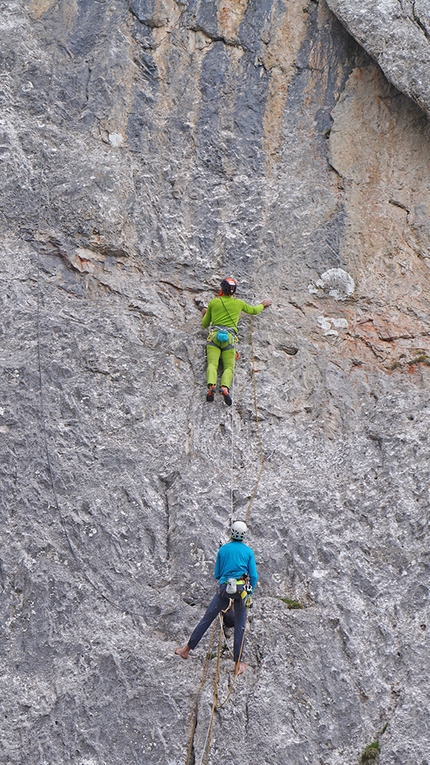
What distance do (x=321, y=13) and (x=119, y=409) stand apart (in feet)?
22.3

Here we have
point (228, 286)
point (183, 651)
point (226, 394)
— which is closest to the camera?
point (183, 651)

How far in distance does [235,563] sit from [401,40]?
24.3 feet

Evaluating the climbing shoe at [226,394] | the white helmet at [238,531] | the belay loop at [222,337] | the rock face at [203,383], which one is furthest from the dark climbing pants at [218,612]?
the belay loop at [222,337]

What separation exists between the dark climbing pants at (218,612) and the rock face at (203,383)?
35cm

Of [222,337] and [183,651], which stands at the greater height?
[222,337]

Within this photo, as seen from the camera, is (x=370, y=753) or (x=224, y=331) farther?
(x=224, y=331)

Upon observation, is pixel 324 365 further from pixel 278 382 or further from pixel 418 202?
pixel 418 202

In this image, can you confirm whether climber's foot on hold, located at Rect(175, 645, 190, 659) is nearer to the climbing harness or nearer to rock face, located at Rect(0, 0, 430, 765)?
rock face, located at Rect(0, 0, 430, 765)

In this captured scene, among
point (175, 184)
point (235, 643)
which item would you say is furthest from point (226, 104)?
point (235, 643)

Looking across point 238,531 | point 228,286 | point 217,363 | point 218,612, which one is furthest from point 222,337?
point 218,612

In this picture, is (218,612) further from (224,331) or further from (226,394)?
(224,331)

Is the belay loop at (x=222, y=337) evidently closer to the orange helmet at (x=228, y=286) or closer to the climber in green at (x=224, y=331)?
the climber in green at (x=224, y=331)

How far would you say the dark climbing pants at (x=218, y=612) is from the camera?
7704mm

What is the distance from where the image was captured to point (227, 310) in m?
9.63
